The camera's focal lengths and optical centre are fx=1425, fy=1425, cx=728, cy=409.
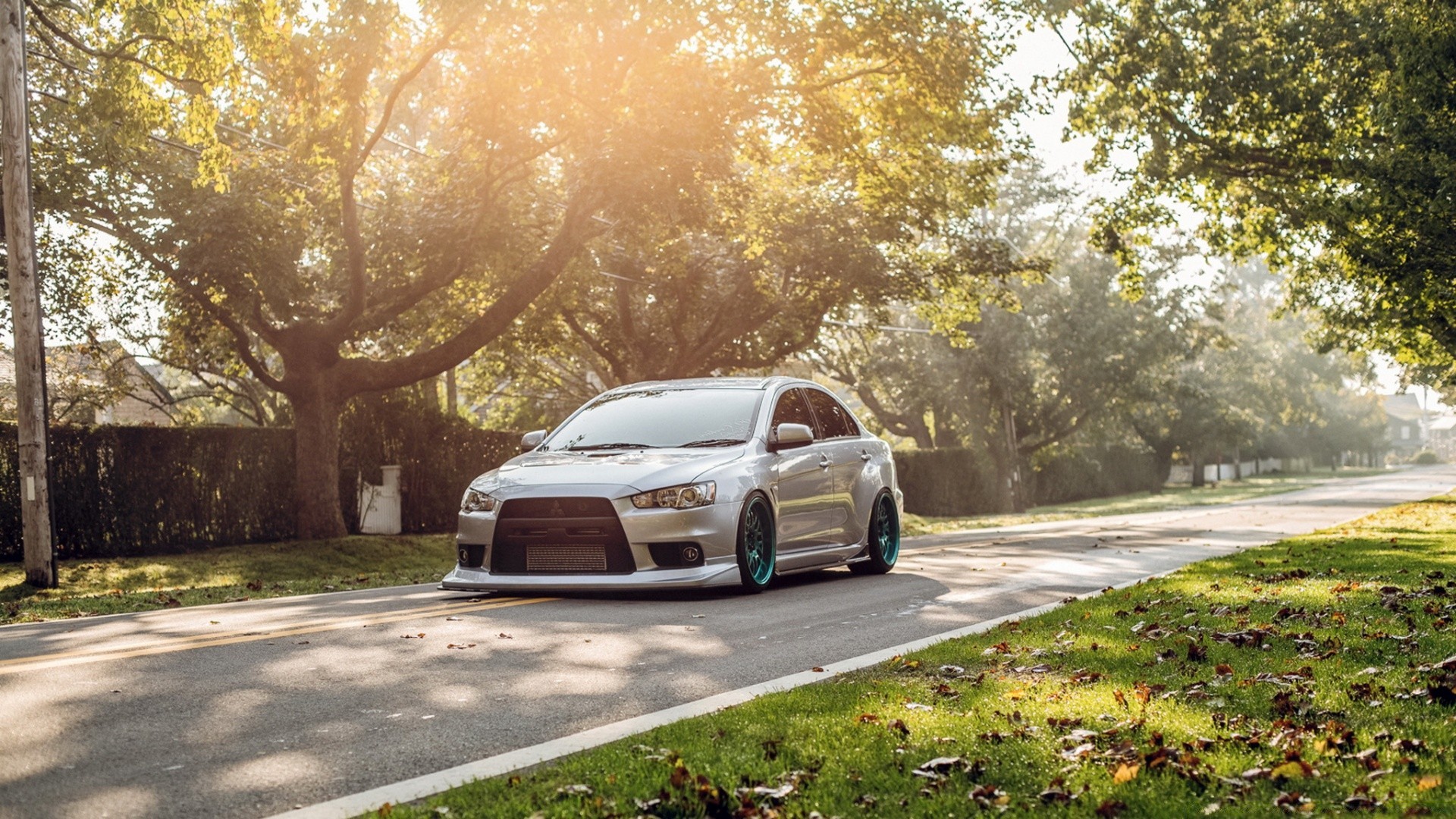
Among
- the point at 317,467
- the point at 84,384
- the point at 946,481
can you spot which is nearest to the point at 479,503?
the point at 317,467

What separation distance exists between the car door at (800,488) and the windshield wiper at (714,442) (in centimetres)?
38

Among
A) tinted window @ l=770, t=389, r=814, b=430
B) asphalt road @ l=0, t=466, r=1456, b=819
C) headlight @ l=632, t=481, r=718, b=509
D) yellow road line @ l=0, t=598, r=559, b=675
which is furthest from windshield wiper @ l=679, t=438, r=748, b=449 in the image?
yellow road line @ l=0, t=598, r=559, b=675

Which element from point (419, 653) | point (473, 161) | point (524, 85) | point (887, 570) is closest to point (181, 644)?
point (419, 653)

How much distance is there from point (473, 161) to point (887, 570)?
13160 millimetres

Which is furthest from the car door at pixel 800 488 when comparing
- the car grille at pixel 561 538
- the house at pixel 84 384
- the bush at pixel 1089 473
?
the bush at pixel 1089 473

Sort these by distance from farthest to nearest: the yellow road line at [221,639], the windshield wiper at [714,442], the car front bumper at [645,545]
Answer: the windshield wiper at [714,442], the car front bumper at [645,545], the yellow road line at [221,639]

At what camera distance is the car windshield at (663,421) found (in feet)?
37.8

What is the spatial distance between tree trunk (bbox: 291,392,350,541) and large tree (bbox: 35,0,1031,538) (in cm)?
4

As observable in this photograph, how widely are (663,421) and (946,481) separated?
35.3 m

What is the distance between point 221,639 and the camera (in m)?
8.32

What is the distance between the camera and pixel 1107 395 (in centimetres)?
4919

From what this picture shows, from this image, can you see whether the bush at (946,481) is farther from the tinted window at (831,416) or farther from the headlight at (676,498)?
the headlight at (676,498)

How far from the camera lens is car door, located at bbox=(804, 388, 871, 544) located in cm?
1262

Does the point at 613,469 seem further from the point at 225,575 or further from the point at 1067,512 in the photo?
the point at 1067,512
